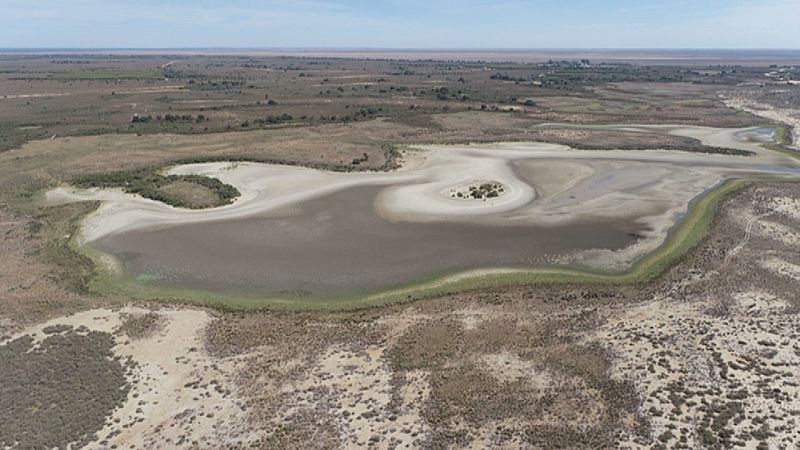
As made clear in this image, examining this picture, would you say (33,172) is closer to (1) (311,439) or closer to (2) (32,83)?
(1) (311,439)

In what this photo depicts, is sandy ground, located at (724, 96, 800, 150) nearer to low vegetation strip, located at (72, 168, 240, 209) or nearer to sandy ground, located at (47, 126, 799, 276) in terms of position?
sandy ground, located at (47, 126, 799, 276)

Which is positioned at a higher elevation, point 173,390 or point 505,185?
point 505,185

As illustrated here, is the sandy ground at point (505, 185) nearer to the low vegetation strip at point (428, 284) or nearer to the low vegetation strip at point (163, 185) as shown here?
the low vegetation strip at point (163, 185)

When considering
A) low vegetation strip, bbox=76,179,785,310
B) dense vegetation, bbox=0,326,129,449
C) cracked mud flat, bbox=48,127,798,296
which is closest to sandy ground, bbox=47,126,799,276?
cracked mud flat, bbox=48,127,798,296

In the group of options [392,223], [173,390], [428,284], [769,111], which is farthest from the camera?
[769,111]

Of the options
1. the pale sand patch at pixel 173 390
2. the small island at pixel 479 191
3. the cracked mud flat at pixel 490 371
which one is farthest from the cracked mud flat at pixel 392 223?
the pale sand patch at pixel 173 390

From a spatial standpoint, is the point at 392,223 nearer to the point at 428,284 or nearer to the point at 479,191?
the point at 428,284

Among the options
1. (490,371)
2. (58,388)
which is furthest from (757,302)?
(58,388)

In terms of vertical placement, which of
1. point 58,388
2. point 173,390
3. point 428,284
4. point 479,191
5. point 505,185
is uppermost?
point 505,185
